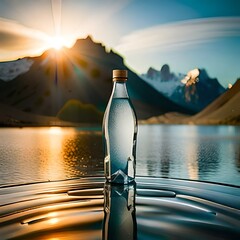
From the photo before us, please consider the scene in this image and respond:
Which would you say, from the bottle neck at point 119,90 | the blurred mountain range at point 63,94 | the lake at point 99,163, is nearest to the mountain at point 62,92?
the blurred mountain range at point 63,94

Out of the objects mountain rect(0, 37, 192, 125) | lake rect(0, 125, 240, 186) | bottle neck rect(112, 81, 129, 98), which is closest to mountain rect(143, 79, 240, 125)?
mountain rect(0, 37, 192, 125)

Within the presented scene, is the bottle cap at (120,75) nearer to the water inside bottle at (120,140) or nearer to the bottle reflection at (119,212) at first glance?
the water inside bottle at (120,140)

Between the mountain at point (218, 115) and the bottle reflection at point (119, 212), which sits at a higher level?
the mountain at point (218, 115)

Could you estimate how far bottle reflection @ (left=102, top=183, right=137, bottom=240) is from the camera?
1993mm

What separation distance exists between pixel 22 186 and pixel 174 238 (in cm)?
220

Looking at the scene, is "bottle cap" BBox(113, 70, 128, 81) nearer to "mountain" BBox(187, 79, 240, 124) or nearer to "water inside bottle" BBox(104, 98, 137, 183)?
"water inside bottle" BBox(104, 98, 137, 183)

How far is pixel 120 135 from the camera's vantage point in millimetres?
3531

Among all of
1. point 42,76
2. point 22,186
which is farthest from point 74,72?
point 22,186

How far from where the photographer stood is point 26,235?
199cm

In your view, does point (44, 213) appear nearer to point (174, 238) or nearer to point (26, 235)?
point (26, 235)

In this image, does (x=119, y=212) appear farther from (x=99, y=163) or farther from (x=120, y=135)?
(x=99, y=163)

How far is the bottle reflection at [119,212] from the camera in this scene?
1.99 metres

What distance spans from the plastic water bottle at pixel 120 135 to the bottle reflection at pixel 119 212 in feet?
0.44

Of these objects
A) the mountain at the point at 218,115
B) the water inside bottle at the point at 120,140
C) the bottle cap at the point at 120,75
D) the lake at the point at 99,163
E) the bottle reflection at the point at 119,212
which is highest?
the mountain at the point at 218,115
